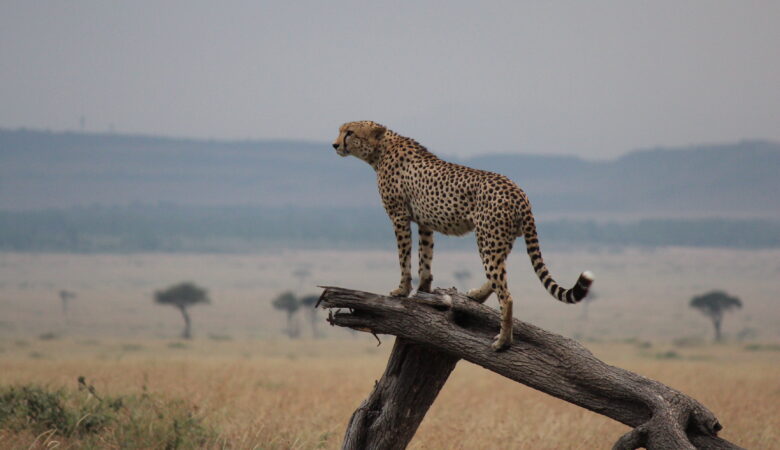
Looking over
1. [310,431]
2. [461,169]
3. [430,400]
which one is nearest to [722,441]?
[430,400]

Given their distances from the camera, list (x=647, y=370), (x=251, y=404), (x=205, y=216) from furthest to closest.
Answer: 1. (x=205, y=216)
2. (x=647, y=370)
3. (x=251, y=404)

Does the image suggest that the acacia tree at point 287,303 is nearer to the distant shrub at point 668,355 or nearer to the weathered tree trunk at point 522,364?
the distant shrub at point 668,355

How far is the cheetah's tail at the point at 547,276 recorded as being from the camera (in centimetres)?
702

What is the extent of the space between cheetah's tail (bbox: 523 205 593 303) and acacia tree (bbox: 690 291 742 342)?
51.9 m

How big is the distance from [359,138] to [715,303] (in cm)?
5249

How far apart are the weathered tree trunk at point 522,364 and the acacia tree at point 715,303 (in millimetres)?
51154

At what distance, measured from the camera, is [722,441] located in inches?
302

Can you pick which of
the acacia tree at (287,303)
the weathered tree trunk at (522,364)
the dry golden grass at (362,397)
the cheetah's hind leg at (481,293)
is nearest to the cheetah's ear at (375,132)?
the weathered tree trunk at (522,364)

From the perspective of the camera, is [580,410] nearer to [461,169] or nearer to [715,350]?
[461,169]

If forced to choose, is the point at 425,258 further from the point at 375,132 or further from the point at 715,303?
the point at 715,303

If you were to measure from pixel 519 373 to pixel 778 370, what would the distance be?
20977 millimetres

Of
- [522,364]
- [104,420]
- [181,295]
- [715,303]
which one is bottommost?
[181,295]

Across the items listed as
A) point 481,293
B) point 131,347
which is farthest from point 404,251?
point 131,347

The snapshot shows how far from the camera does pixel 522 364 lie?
7719 mm
